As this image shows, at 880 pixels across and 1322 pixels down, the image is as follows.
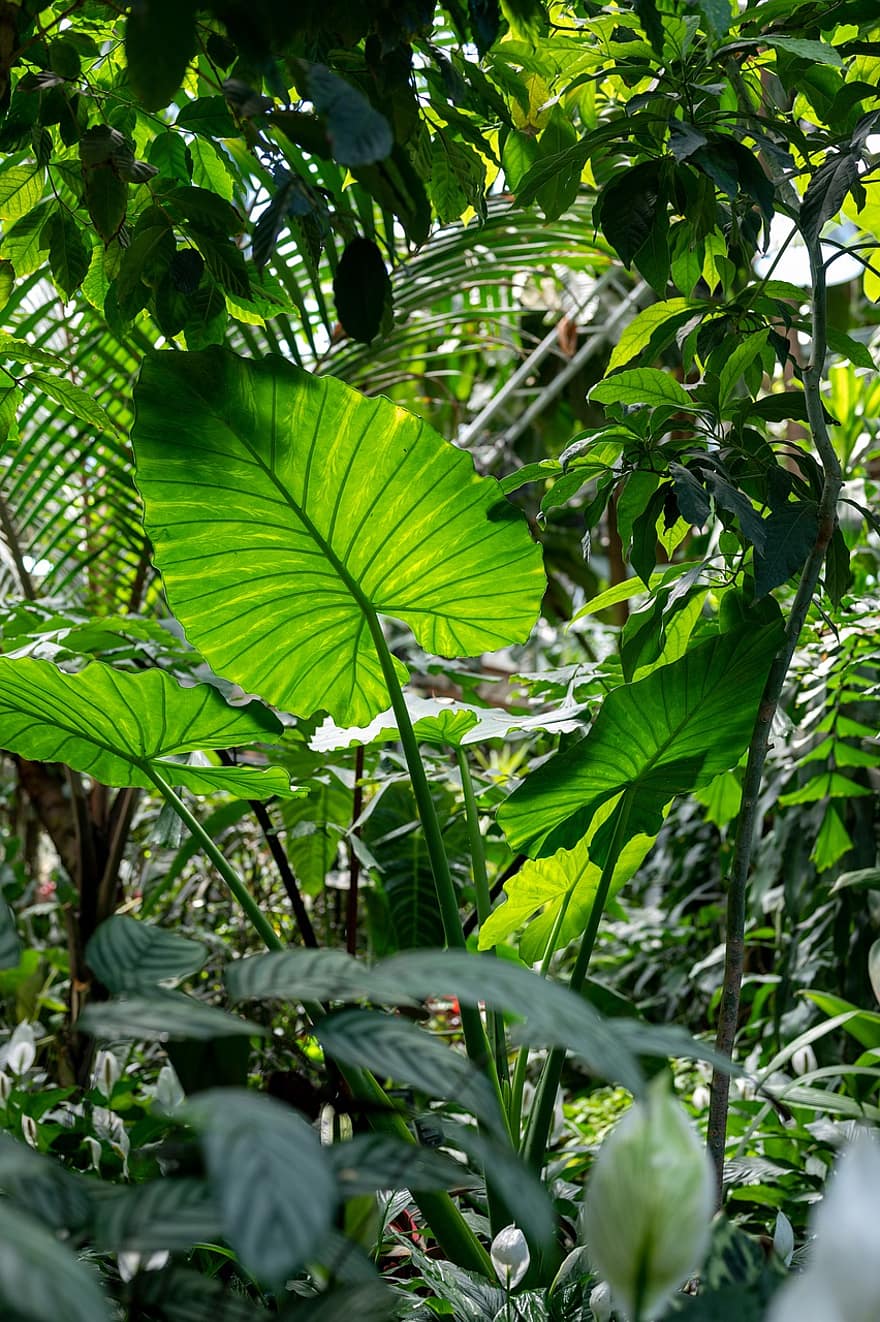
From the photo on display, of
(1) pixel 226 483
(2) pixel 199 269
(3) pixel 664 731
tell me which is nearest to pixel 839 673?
(3) pixel 664 731

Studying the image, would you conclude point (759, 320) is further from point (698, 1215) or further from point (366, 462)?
point (698, 1215)

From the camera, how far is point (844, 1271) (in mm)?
335

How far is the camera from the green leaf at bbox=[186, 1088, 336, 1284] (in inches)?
12.1

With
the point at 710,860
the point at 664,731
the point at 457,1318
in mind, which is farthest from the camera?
the point at 710,860

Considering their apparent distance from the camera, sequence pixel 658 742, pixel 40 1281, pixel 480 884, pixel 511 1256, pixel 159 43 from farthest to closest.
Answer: pixel 480 884 → pixel 658 742 → pixel 511 1256 → pixel 159 43 → pixel 40 1281

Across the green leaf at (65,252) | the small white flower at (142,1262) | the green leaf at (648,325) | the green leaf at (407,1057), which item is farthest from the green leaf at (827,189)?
the small white flower at (142,1262)


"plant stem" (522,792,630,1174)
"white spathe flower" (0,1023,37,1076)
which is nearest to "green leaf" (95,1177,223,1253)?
"plant stem" (522,792,630,1174)

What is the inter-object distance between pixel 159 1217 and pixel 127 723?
76 centimetres

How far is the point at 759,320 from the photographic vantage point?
1056 mm

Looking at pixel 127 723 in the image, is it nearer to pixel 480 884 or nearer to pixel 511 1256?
pixel 480 884

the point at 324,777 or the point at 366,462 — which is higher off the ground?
the point at 366,462

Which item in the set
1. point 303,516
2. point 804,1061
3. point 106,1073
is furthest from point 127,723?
point 804,1061

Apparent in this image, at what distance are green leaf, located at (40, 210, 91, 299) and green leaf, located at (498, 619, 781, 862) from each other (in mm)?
633

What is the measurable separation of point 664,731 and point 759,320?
0.42 metres
